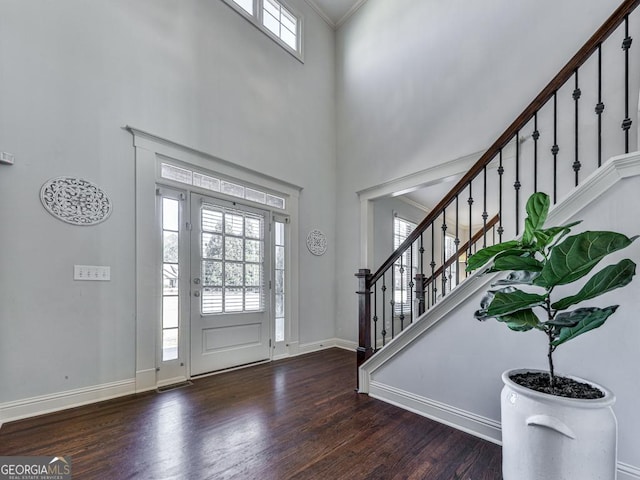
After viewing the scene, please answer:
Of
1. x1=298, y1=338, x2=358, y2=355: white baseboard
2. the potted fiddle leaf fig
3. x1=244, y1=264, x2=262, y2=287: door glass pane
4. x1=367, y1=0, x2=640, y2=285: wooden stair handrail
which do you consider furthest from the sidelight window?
the potted fiddle leaf fig

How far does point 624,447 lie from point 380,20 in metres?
5.09

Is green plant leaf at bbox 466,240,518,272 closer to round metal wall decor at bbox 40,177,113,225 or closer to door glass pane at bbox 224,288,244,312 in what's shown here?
door glass pane at bbox 224,288,244,312

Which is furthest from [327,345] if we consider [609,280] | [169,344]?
[609,280]

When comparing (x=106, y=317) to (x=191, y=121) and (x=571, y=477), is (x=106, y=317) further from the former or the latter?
(x=571, y=477)

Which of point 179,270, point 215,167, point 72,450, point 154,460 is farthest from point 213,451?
point 215,167

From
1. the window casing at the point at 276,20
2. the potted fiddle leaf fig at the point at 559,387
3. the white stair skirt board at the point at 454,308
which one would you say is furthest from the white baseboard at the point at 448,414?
the window casing at the point at 276,20

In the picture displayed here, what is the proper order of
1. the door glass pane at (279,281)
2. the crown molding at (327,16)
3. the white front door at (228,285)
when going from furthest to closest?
the crown molding at (327,16) → the door glass pane at (279,281) → the white front door at (228,285)

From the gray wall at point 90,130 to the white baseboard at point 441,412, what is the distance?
2239 mm

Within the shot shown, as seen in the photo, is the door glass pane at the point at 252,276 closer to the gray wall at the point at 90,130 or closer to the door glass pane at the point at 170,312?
the door glass pane at the point at 170,312

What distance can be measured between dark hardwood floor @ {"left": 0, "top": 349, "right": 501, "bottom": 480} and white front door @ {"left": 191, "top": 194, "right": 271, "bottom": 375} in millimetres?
597

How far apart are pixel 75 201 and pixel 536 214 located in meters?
3.18

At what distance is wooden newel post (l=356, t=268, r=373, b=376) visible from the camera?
2703mm

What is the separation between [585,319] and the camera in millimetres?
1210

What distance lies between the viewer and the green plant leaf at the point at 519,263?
1.27 metres
